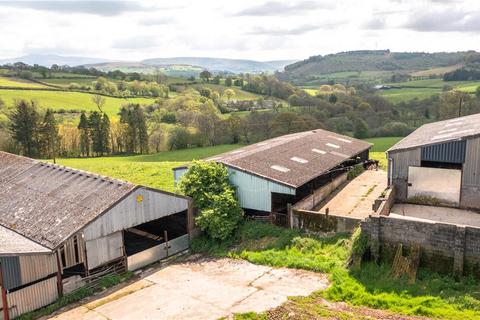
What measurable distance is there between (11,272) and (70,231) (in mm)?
2688

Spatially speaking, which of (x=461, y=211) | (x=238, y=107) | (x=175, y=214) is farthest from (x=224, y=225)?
(x=238, y=107)

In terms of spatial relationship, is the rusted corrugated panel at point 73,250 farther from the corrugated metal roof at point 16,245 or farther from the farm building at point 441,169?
the farm building at point 441,169

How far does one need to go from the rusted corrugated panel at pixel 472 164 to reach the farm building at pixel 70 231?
48.9 feet

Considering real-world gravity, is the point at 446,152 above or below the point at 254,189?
above

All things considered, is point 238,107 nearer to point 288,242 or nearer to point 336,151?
point 336,151

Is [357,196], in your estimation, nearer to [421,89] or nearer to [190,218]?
[190,218]

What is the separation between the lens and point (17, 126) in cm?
6066

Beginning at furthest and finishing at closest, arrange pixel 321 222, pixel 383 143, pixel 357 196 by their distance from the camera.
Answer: pixel 383 143
pixel 357 196
pixel 321 222

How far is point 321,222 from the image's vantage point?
20688 millimetres

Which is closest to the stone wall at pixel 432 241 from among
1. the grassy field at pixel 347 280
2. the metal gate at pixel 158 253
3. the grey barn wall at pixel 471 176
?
the grassy field at pixel 347 280

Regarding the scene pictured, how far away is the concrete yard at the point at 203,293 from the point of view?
15.4m

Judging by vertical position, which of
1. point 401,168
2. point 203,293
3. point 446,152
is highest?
point 446,152

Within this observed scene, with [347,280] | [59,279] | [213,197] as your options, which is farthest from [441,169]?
[59,279]

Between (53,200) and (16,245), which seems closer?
(16,245)
